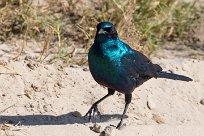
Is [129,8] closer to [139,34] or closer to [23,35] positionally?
[139,34]

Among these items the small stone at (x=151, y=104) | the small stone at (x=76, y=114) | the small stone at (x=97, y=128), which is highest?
the small stone at (x=97, y=128)

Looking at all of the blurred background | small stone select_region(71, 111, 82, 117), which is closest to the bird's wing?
small stone select_region(71, 111, 82, 117)

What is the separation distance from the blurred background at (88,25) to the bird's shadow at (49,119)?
92 centimetres

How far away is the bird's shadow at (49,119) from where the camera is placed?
5.96 metres

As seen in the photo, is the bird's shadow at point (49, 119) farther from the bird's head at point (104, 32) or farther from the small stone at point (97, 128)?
the bird's head at point (104, 32)

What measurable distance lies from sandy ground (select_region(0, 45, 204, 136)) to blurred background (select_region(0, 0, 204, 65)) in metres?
0.32

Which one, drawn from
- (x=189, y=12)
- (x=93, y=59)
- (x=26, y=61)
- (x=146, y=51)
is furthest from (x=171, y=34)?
(x=93, y=59)

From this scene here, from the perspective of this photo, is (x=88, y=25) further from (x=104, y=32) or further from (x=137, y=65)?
(x=104, y=32)

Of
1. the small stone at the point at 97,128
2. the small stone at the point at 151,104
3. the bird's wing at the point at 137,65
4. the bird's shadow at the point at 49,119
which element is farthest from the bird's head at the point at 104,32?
the small stone at the point at 151,104

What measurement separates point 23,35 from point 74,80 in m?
1.37

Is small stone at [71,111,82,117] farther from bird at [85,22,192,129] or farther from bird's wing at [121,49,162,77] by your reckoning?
bird's wing at [121,49,162,77]

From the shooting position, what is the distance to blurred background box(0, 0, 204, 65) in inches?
297

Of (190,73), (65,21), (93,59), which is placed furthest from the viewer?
(65,21)

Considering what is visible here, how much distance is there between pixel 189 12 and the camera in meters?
8.81
